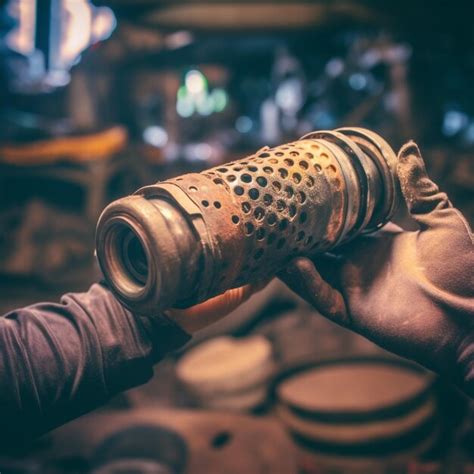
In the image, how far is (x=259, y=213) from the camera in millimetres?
1319

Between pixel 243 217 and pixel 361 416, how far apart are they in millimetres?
2162

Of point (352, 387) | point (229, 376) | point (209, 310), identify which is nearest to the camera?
point (209, 310)

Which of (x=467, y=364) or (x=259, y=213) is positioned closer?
(x=259, y=213)

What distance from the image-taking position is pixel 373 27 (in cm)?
620

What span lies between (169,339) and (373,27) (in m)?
5.76

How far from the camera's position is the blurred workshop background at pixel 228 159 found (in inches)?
118

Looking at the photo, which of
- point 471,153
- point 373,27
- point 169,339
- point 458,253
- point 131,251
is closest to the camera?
point 131,251

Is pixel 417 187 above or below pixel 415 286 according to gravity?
above

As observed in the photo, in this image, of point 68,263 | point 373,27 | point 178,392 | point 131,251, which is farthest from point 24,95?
point 131,251

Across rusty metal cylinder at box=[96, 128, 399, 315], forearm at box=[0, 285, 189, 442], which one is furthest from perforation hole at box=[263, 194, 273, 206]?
forearm at box=[0, 285, 189, 442]

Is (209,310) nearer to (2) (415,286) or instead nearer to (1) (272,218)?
(1) (272,218)

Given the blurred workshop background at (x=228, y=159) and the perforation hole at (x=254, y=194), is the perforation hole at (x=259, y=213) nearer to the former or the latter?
the perforation hole at (x=254, y=194)

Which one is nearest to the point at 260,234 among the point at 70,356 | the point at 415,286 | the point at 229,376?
the point at 415,286

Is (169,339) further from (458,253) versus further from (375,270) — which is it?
(458,253)
